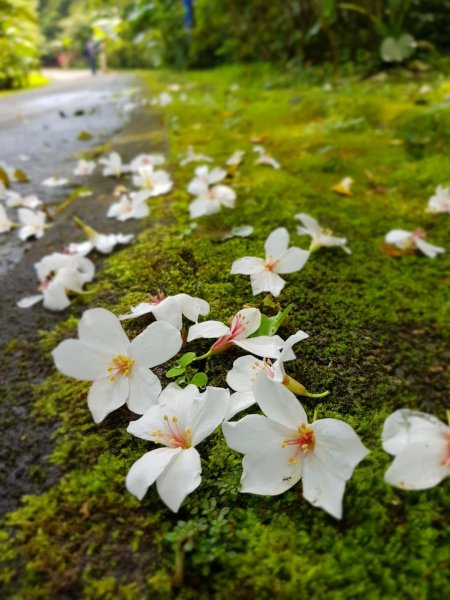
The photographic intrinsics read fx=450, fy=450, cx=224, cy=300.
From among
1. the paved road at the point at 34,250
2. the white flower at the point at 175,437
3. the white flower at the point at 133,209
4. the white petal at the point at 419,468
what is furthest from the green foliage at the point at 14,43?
the white petal at the point at 419,468

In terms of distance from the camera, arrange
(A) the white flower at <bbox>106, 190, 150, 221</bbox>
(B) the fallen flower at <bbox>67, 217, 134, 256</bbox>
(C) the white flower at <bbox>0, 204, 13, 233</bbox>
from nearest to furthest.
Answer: (B) the fallen flower at <bbox>67, 217, 134, 256</bbox>, (A) the white flower at <bbox>106, 190, 150, 221</bbox>, (C) the white flower at <bbox>0, 204, 13, 233</bbox>

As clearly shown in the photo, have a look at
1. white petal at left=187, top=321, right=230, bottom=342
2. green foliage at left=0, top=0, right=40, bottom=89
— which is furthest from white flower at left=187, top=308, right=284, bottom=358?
green foliage at left=0, top=0, right=40, bottom=89

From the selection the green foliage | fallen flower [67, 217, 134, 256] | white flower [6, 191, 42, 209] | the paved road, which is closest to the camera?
the paved road

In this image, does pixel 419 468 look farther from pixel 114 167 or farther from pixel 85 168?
pixel 85 168

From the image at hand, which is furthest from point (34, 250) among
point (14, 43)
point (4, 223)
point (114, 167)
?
point (14, 43)

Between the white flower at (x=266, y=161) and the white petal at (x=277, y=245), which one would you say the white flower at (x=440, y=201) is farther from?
the white petal at (x=277, y=245)

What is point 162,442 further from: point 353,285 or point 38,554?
point 353,285

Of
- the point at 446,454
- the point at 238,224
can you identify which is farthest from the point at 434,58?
the point at 446,454

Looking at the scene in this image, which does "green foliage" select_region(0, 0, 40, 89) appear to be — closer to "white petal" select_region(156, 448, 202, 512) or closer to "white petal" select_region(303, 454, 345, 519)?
"white petal" select_region(156, 448, 202, 512)
